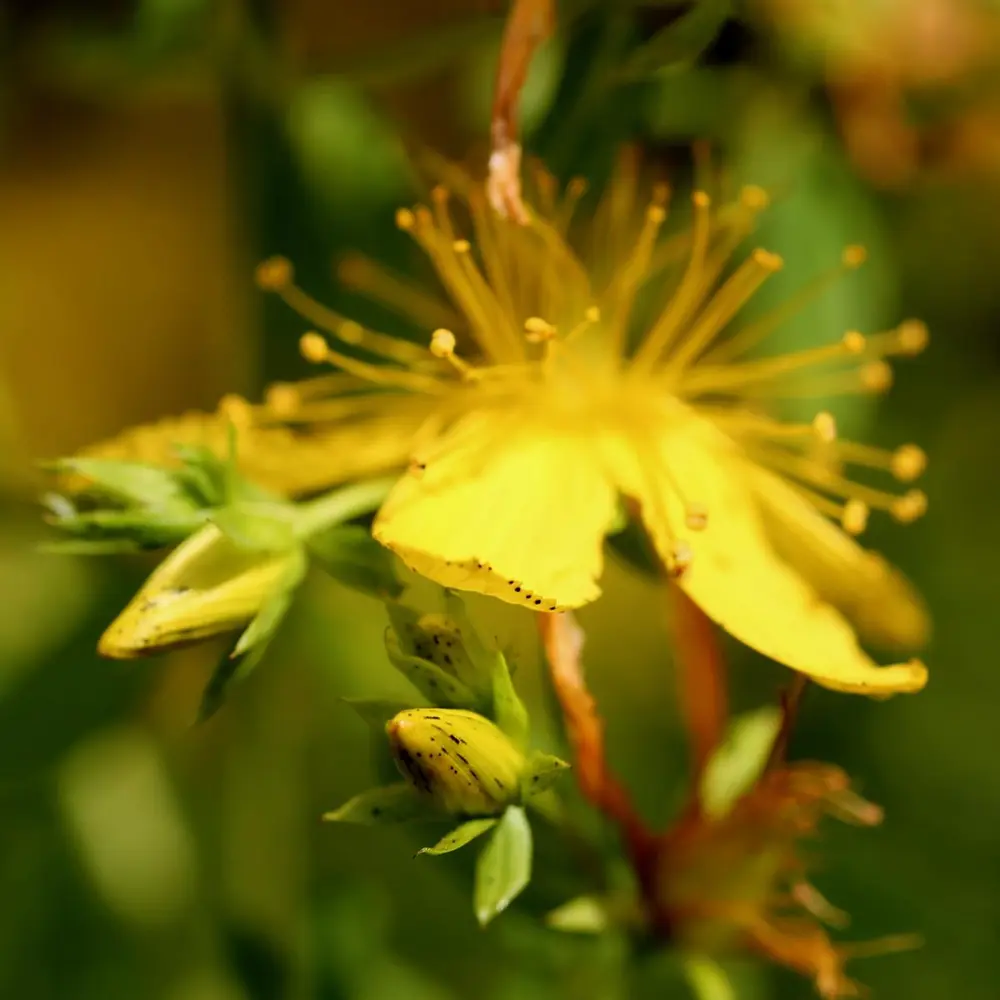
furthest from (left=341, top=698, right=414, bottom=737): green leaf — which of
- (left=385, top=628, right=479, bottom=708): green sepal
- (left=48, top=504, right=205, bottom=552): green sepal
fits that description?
(left=48, top=504, right=205, bottom=552): green sepal

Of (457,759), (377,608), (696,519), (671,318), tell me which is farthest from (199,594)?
(377,608)

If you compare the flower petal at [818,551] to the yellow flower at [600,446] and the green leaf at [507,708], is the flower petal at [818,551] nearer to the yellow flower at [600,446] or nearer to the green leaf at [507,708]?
the yellow flower at [600,446]

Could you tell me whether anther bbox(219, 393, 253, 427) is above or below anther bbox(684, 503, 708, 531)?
above

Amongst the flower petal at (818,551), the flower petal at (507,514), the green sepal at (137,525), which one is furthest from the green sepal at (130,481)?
the flower petal at (818,551)

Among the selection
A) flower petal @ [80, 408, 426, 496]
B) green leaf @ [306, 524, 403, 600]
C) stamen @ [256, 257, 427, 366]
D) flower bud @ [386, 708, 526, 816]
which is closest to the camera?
flower bud @ [386, 708, 526, 816]

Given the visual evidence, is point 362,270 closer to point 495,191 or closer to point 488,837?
point 495,191

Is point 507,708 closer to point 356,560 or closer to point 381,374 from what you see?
point 356,560

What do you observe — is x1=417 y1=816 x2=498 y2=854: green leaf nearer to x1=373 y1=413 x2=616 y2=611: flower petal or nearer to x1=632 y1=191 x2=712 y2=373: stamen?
x1=373 y1=413 x2=616 y2=611: flower petal
